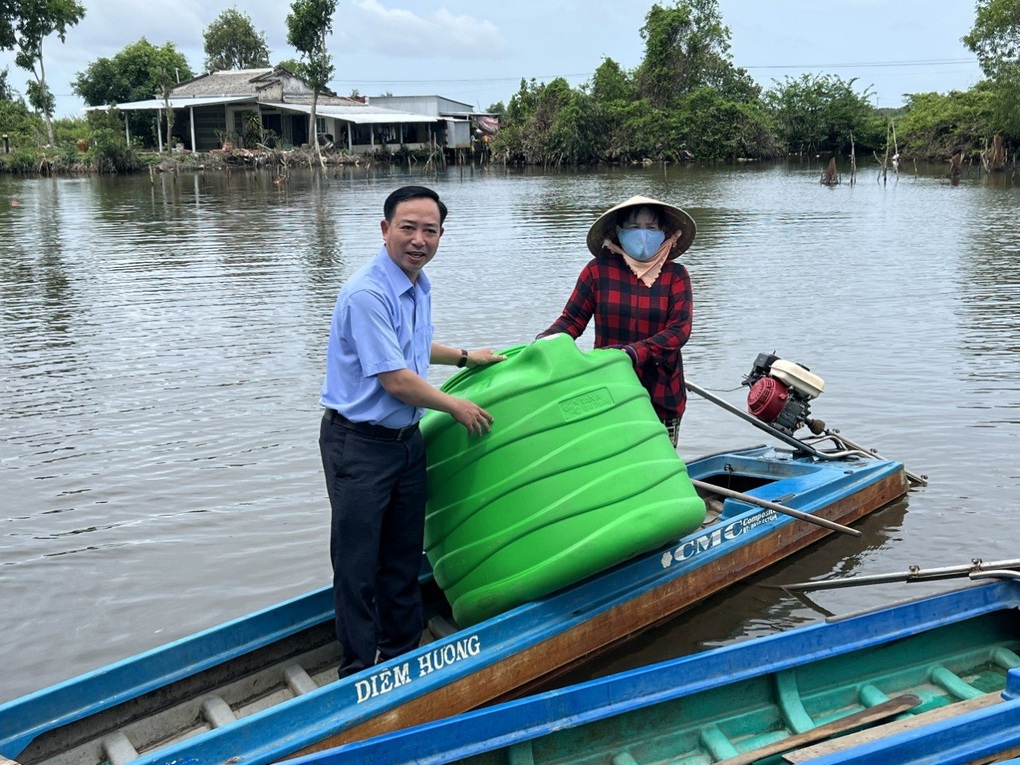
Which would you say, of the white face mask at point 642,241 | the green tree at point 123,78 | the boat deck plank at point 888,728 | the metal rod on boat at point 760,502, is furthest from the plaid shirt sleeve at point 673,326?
the green tree at point 123,78

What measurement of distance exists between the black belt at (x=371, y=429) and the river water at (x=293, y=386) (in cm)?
175

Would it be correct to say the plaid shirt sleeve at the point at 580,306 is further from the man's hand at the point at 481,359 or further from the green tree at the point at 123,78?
the green tree at the point at 123,78

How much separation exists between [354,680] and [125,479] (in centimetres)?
478

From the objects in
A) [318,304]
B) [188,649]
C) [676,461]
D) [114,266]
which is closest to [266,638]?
[188,649]

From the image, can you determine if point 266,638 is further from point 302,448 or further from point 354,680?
point 302,448

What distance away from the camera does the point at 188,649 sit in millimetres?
4355

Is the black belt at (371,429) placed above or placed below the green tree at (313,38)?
below

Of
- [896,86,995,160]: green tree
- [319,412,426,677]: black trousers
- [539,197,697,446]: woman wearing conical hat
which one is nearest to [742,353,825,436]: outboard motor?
[539,197,697,446]: woman wearing conical hat

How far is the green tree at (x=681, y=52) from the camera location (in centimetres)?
7644

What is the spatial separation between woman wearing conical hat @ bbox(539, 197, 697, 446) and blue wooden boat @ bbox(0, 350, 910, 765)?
76 cm

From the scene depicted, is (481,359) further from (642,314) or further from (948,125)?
(948,125)

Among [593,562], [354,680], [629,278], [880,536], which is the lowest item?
[880,536]

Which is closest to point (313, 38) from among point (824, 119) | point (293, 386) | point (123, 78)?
point (123, 78)

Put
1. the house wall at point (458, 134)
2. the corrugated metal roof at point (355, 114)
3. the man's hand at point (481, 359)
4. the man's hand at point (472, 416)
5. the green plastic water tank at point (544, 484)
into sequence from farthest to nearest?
the house wall at point (458, 134)
the corrugated metal roof at point (355, 114)
the man's hand at point (481, 359)
the green plastic water tank at point (544, 484)
the man's hand at point (472, 416)
